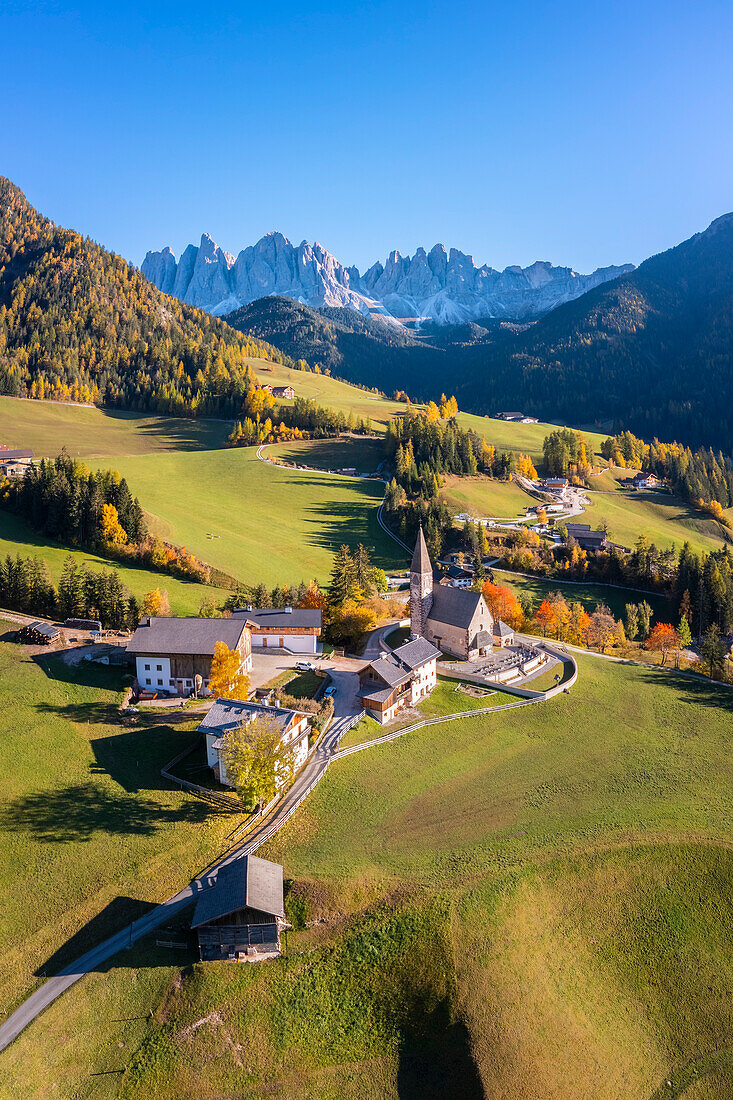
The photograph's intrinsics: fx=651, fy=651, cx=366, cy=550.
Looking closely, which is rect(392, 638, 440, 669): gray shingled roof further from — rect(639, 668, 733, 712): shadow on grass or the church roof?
rect(639, 668, 733, 712): shadow on grass

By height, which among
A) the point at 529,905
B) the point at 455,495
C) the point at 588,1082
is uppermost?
the point at 455,495

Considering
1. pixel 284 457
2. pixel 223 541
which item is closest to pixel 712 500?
pixel 284 457

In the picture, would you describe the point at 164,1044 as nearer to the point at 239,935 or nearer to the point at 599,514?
the point at 239,935

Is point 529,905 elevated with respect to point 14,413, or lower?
lower

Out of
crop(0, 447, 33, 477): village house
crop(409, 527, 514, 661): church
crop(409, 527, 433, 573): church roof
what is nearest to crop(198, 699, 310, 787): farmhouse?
crop(409, 527, 514, 661): church

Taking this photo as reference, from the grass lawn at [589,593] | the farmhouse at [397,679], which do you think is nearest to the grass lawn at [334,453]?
the grass lawn at [589,593]

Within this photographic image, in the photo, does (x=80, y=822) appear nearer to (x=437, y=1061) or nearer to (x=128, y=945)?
(x=128, y=945)

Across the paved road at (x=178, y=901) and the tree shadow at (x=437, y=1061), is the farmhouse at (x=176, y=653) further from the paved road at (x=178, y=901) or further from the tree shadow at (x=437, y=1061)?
the tree shadow at (x=437, y=1061)
